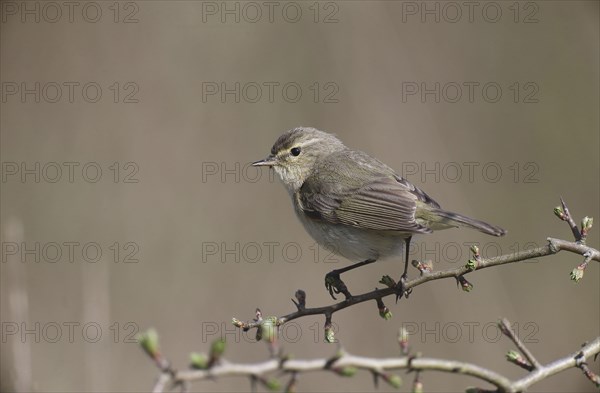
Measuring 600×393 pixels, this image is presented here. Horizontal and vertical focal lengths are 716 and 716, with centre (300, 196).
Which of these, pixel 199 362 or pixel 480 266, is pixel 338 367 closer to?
pixel 199 362

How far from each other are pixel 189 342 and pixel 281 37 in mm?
3896

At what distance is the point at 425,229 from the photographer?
4047 mm

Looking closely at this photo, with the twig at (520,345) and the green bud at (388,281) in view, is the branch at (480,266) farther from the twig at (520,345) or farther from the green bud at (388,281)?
the twig at (520,345)

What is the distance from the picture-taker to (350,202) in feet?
15.6

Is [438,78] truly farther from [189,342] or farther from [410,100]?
[189,342]

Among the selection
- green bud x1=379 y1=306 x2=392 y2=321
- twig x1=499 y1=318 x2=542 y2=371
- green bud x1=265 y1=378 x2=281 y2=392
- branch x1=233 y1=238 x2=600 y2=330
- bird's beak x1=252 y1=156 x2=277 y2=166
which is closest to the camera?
green bud x1=265 y1=378 x2=281 y2=392

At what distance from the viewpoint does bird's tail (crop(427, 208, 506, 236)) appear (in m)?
3.63

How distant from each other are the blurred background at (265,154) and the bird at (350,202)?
59.4 inches

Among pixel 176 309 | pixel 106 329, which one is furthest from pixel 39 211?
pixel 106 329

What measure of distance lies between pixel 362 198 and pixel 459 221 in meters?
0.86

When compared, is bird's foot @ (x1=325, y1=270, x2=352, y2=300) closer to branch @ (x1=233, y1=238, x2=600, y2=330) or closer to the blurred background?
branch @ (x1=233, y1=238, x2=600, y2=330)

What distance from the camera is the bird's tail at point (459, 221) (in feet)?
11.9

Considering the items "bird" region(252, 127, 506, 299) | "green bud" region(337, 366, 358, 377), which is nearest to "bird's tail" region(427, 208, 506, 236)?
"bird" region(252, 127, 506, 299)

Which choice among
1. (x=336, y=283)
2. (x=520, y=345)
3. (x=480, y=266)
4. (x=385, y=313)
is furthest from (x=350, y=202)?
(x=520, y=345)
